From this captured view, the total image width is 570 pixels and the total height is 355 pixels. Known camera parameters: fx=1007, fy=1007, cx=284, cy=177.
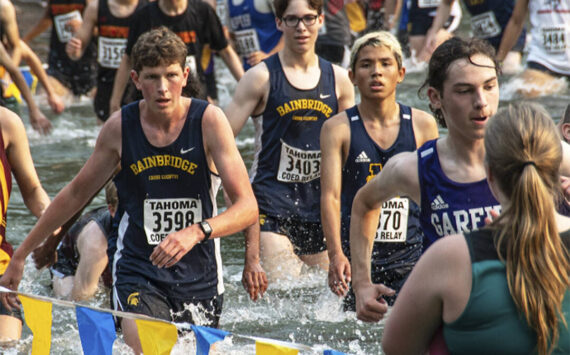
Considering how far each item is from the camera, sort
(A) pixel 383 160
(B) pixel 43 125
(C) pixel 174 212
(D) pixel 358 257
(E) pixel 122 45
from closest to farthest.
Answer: (D) pixel 358 257
(C) pixel 174 212
(A) pixel 383 160
(B) pixel 43 125
(E) pixel 122 45


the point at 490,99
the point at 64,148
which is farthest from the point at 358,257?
the point at 64,148

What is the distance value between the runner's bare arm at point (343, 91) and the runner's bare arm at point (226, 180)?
177 centimetres

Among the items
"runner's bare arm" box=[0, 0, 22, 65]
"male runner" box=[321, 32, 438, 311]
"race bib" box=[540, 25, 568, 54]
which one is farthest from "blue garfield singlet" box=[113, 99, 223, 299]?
"race bib" box=[540, 25, 568, 54]

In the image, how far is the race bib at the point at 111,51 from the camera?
980cm

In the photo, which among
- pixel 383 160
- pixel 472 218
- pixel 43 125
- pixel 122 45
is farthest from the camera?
pixel 122 45

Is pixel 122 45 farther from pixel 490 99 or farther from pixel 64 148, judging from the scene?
pixel 490 99

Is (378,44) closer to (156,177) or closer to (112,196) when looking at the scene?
(156,177)

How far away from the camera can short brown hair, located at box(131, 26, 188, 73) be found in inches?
183

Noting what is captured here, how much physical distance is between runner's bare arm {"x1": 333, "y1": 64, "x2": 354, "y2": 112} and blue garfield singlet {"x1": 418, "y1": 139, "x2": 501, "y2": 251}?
2.46 meters

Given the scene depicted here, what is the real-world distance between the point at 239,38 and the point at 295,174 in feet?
13.9

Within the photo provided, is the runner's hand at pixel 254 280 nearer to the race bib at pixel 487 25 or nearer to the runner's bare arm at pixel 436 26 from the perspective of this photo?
the runner's bare arm at pixel 436 26

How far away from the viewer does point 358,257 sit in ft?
13.5

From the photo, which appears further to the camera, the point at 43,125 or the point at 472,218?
the point at 43,125

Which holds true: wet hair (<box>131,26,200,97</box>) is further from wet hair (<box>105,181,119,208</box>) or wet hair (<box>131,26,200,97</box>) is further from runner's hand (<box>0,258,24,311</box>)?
wet hair (<box>105,181,119,208</box>)
